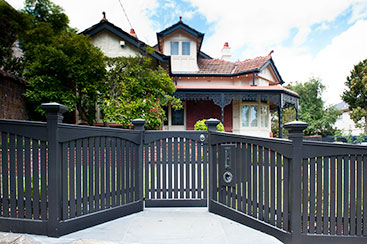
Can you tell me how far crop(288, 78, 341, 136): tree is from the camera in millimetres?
22141

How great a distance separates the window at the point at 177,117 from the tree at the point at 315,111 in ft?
47.5

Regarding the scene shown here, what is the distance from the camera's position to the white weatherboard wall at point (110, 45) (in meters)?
12.7

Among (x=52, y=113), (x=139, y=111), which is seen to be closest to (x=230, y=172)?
(x=52, y=113)

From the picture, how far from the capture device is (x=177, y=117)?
48.9 ft

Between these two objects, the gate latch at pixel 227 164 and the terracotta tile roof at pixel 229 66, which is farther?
the terracotta tile roof at pixel 229 66

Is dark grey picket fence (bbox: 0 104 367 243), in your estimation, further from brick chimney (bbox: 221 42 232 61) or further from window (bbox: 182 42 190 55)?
brick chimney (bbox: 221 42 232 61)

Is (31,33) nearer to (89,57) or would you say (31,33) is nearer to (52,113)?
(89,57)

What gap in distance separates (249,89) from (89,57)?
9025 millimetres

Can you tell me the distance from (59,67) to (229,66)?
12.2m

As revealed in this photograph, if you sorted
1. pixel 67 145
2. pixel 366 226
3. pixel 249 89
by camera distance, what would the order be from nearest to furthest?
pixel 366 226
pixel 67 145
pixel 249 89

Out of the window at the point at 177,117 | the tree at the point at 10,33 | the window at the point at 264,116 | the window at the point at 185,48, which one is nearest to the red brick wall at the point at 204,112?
the window at the point at 177,117

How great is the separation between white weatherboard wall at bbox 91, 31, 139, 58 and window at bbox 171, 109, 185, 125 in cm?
475

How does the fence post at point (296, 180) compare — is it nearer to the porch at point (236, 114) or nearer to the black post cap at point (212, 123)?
the black post cap at point (212, 123)

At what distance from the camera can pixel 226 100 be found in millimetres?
13047
